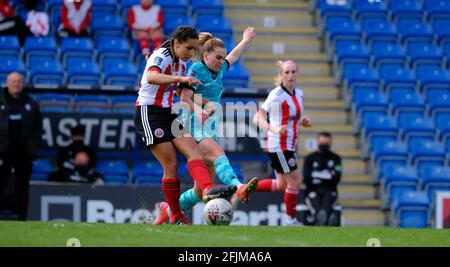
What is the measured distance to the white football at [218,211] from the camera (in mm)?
12000

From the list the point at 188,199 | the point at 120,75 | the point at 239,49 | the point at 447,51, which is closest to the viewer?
the point at 188,199

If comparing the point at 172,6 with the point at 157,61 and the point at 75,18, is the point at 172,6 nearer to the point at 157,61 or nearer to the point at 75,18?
the point at 75,18

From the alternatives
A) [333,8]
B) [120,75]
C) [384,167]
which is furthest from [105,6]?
[384,167]

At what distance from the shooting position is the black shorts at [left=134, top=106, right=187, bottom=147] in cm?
1216

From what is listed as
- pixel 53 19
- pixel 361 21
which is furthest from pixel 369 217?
pixel 53 19

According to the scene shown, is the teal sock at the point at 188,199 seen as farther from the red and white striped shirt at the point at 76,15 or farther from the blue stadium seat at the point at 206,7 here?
the blue stadium seat at the point at 206,7

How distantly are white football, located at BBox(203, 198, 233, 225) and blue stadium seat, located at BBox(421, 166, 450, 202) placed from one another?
741cm

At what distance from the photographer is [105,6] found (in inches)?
796

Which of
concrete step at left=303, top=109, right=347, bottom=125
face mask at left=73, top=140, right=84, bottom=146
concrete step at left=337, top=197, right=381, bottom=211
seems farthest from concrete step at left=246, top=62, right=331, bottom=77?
face mask at left=73, top=140, right=84, bottom=146

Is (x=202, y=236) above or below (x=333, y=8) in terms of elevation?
below

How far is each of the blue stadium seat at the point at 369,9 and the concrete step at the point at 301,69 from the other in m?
1.19

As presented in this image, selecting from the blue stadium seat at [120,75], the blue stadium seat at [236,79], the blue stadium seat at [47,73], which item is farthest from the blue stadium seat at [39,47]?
the blue stadium seat at [236,79]

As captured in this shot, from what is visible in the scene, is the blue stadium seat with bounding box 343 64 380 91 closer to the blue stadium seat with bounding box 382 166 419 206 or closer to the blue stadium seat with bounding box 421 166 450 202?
the blue stadium seat with bounding box 382 166 419 206

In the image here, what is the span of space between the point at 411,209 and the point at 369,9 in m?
4.60
